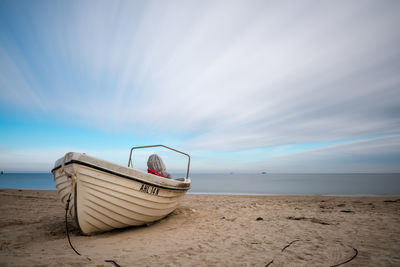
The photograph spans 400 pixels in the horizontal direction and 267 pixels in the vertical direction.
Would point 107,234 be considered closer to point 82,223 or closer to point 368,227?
point 82,223

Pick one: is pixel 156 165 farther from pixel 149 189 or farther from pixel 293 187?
pixel 293 187

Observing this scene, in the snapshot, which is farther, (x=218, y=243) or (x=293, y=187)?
(x=293, y=187)

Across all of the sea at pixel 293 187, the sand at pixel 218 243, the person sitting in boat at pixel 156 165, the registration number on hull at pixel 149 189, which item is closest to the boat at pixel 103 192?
the registration number on hull at pixel 149 189

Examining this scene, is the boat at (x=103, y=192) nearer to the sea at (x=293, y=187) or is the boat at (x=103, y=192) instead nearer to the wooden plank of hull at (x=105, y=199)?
the wooden plank of hull at (x=105, y=199)

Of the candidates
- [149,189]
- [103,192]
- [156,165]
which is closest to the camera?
[103,192]

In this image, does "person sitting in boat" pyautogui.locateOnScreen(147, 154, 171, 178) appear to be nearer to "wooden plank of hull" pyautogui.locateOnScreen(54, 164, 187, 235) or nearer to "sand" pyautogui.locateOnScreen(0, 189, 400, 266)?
"wooden plank of hull" pyautogui.locateOnScreen(54, 164, 187, 235)

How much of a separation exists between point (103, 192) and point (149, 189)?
3.16 feet

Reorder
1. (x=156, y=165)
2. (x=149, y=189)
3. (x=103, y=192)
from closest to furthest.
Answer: (x=103, y=192) < (x=149, y=189) < (x=156, y=165)

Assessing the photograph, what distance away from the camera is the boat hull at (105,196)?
149 inches

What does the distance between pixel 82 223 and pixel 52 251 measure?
0.63 m

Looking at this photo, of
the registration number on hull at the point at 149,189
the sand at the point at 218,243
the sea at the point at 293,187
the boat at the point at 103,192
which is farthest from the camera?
the sea at the point at 293,187

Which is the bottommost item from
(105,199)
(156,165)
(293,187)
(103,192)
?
(293,187)

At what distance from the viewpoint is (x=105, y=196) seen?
3.96 m

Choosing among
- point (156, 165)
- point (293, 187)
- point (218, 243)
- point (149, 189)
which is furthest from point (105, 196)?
point (293, 187)
